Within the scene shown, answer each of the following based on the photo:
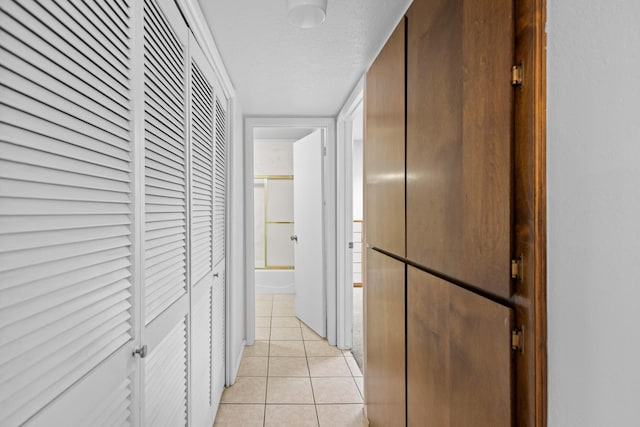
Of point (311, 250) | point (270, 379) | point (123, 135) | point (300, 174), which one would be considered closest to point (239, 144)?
point (300, 174)

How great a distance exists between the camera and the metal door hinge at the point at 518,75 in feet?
2.48

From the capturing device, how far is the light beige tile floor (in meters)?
2.20

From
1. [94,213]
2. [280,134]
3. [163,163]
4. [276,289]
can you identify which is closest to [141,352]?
[94,213]

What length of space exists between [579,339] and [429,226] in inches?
22.9

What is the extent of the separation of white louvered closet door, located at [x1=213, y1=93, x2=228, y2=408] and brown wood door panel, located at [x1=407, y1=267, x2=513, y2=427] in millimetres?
1300

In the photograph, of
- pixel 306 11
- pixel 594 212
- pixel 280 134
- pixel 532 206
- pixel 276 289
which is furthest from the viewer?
pixel 276 289

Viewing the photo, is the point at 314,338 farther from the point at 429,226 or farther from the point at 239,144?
the point at 429,226

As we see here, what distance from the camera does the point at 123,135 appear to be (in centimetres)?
89

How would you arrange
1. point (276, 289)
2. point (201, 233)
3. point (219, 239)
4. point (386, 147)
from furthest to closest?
Answer: point (276, 289) < point (219, 239) < point (201, 233) < point (386, 147)

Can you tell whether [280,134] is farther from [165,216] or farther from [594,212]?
[594,212]

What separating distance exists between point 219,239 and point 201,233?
0.56 meters

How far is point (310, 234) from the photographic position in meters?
3.68

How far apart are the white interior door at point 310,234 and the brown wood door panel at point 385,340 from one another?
55.1 inches

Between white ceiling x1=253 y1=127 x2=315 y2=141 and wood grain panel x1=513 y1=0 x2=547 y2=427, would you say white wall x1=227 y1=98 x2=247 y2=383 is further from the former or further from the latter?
wood grain panel x1=513 y1=0 x2=547 y2=427
